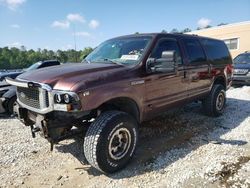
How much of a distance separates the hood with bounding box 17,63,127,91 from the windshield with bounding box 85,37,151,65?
0.35 meters

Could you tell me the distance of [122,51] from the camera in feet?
15.2

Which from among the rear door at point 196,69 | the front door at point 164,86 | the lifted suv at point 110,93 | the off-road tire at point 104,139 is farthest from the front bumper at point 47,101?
the rear door at point 196,69

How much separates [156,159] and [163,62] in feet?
5.12

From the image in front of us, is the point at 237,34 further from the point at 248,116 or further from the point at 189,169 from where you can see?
the point at 189,169

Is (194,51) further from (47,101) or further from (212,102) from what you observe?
(47,101)

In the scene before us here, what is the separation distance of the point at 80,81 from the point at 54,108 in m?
0.48

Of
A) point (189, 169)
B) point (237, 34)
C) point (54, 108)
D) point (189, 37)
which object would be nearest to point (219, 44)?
point (189, 37)

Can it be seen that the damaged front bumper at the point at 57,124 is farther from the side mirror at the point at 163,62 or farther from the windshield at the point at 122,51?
the side mirror at the point at 163,62

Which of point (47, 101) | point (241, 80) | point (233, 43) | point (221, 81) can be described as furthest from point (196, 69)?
point (233, 43)

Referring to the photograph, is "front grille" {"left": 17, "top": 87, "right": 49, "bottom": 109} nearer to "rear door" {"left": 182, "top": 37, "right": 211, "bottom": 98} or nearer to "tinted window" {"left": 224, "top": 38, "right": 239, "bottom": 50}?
"rear door" {"left": 182, "top": 37, "right": 211, "bottom": 98}

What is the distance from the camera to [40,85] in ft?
11.2

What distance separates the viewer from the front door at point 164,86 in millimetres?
4332

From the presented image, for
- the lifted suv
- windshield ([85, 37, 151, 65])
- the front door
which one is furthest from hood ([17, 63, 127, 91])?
the front door

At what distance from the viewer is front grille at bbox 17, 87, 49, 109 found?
342 cm
